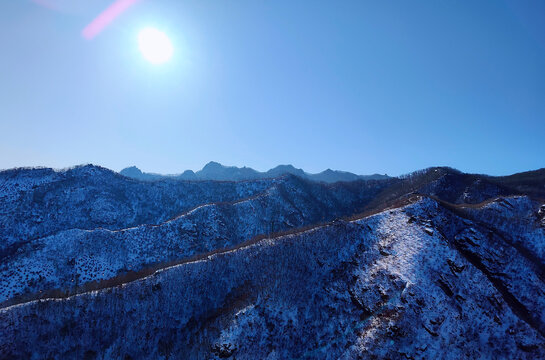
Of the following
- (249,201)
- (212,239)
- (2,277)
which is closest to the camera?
(2,277)

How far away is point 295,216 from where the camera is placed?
78.6 meters

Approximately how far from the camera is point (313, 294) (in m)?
35.3

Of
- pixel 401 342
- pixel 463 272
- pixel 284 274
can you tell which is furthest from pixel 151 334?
pixel 463 272

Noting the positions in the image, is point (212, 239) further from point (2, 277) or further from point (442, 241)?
point (442, 241)

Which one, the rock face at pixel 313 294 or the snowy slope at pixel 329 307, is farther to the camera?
the rock face at pixel 313 294

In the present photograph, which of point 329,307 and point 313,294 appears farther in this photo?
point 313,294

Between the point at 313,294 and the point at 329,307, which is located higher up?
the point at 313,294

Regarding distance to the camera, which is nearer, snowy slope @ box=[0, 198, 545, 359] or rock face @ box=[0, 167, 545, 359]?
snowy slope @ box=[0, 198, 545, 359]

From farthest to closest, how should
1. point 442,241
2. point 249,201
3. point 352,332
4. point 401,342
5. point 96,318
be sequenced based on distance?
1. point 249,201
2. point 442,241
3. point 96,318
4. point 352,332
5. point 401,342

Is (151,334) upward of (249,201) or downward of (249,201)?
downward

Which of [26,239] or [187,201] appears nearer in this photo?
[26,239]

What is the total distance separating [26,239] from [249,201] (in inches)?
2132

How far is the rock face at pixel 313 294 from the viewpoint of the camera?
92.4 ft

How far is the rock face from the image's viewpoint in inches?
1109
